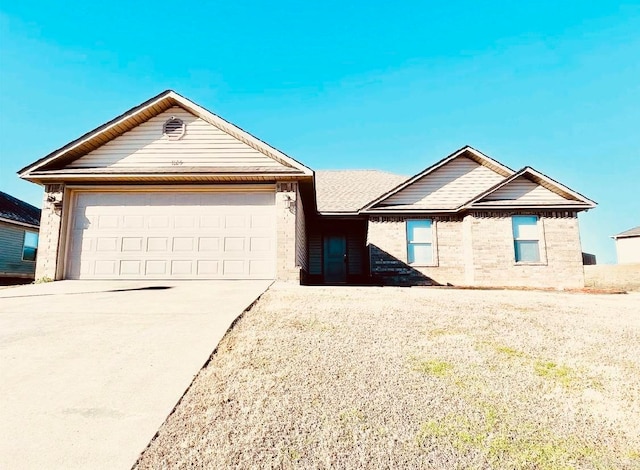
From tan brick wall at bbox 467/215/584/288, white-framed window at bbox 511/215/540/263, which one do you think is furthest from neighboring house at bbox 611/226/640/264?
white-framed window at bbox 511/215/540/263

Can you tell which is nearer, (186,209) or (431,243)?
(186,209)

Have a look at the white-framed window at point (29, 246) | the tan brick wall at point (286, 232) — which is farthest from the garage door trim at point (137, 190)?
the white-framed window at point (29, 246)

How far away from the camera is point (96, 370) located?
12.9ft

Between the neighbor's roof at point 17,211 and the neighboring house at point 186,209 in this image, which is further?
the neighbor's roof at point 17,211

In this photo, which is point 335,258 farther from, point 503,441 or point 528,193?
point 503,441

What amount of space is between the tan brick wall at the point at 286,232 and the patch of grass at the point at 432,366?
674cm

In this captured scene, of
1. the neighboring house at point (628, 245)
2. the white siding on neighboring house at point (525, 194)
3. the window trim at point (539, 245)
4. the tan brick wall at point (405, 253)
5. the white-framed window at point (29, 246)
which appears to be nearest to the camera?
the window trim at point (539, 245)

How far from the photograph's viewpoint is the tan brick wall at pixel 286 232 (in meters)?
10.8

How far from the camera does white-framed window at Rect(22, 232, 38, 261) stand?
2041 centimetres

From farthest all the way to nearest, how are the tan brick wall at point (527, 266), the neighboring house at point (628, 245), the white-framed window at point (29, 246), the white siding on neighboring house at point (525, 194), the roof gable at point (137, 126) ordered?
the neighboring house at point (628, 245) → the white-framed window at point (29, 246) → the white siding on neighboring house at point (525, 194) → the tan brick wall at point (527, 266) → the roof gable at point (137, 126)

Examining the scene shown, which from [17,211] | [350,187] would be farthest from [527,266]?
[17,211]

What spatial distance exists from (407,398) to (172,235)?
963 cm

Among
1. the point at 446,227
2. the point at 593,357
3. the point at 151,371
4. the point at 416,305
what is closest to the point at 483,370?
the point at 593,357

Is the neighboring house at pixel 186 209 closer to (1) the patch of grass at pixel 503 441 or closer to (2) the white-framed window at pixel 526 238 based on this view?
(2) the white-framed window at pixel 526 238
